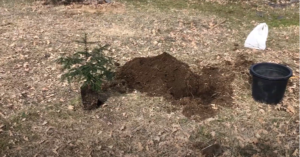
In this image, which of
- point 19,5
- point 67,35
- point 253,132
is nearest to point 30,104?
point 67,35

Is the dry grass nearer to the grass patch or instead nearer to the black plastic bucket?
the black plastic bucket

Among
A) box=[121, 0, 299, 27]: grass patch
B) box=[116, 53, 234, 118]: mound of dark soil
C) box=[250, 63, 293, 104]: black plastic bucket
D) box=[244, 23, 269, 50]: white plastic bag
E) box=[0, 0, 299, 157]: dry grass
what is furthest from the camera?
box=[121, 0, 299, 27]: grass patch

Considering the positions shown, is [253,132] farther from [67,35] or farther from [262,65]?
[67,35]

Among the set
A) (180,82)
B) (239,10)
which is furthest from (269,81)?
(239,10)

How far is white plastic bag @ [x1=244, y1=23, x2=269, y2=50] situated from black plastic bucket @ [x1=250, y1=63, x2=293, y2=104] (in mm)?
1920

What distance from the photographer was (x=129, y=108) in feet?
15.5

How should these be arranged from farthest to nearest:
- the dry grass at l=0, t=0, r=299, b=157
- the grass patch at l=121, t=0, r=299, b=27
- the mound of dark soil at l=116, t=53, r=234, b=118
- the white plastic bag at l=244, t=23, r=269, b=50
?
the grass patch at l=121, t=0, r=299, b=27 < the white plastic bag at l=244, t=23, r=269, b=50 < the mound of dark soil at l=116, t=53, r=234, b=118 < the dry grass at l=0, t=0, r=299, b=157

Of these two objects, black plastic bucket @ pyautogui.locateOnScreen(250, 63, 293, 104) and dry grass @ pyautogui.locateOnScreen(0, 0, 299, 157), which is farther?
black plastic bucket @ pyautogui.locateOnScreen(250, 63, 293, 104)

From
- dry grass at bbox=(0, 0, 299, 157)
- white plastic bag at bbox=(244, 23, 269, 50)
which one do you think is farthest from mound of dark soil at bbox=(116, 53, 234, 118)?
white plastic bag at bbox=(244, 23, 269, 50)

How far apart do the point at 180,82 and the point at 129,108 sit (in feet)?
3.15

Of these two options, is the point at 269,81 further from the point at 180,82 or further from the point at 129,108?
the point at 129,108

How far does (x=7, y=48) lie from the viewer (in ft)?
21.4

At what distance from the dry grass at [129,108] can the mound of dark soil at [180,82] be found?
17cm

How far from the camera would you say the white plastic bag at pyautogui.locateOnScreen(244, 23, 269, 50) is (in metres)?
6.50
